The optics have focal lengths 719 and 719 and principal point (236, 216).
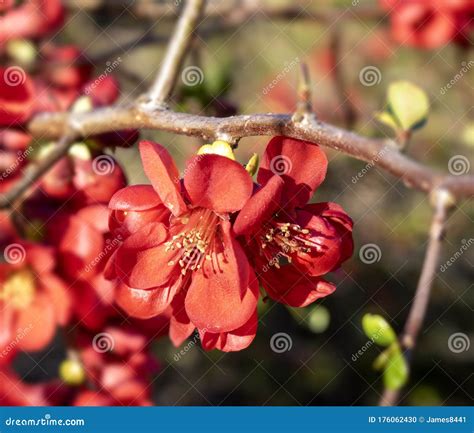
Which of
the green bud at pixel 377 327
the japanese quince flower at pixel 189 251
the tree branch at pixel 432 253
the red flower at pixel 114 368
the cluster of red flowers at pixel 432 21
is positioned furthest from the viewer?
the cluster of red flowers at pixel 432 21

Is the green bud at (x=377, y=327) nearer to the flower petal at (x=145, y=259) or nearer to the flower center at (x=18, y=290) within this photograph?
the flower petal at (x=145, y=259)

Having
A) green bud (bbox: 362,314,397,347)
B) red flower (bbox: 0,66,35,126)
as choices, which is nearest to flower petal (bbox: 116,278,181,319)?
green bud (bbox: 362,314,397,347)

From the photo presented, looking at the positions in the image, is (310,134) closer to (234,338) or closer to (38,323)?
(234,338)

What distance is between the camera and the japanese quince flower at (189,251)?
77cm

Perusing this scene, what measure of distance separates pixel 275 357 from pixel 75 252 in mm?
968

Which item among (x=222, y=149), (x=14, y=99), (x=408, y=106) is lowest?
(x=14, y=99)

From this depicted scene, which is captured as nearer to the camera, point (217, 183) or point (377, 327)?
point (217, 183)

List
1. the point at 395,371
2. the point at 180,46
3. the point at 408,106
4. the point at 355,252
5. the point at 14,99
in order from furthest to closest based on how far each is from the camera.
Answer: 1. the point at 355,252
2. the point at 14,99
3. the point at 180,46
4. the point at 408,106
5. the point at 395,371

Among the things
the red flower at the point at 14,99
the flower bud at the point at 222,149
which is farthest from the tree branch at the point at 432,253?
the red flower at the point at 14,99

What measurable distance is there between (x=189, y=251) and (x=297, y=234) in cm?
13

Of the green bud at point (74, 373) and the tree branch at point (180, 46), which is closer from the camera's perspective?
the tree branch at point (180, 46)

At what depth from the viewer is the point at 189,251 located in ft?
2.77

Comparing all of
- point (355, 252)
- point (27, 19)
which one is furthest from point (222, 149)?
point (355, 252)

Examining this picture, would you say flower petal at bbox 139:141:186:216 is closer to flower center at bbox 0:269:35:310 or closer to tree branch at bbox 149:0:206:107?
tree branch at bbox 149:0:206:107
